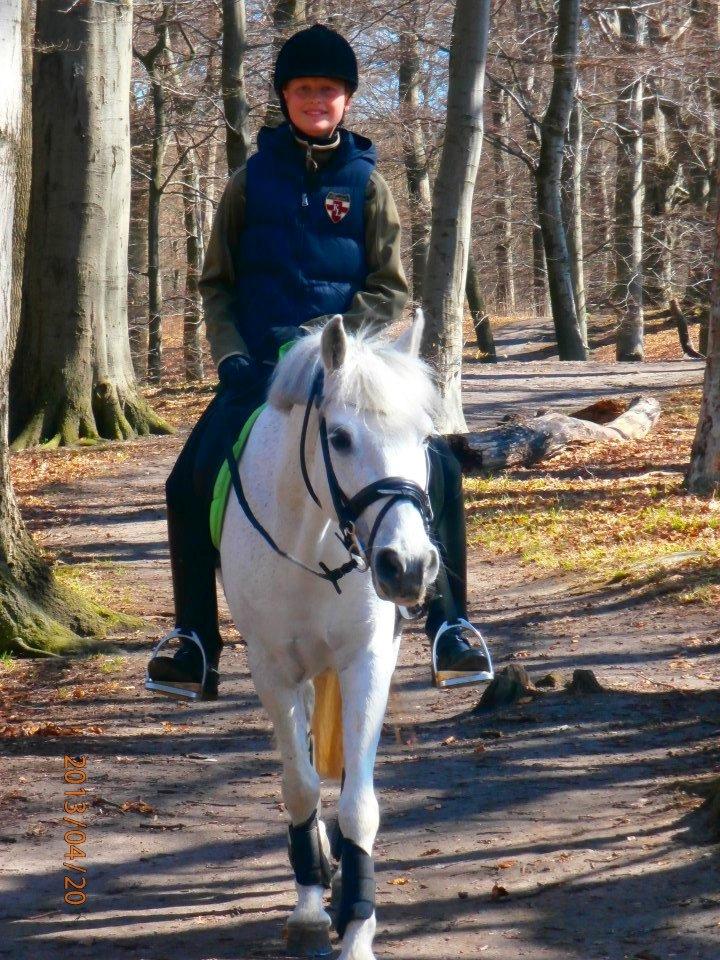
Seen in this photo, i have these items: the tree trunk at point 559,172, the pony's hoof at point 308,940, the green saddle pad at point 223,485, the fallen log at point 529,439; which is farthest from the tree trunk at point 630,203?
the pony's hoof at point 308,940

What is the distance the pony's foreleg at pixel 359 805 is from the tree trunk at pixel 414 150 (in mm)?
19045

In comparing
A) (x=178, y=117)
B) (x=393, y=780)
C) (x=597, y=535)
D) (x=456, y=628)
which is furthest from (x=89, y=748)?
(x=178, y=117)

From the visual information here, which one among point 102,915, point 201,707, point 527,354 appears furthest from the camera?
point 527,354

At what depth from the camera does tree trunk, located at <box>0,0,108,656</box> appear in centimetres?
751

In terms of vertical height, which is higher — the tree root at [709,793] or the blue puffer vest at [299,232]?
the blue puffer vest at [299,232]

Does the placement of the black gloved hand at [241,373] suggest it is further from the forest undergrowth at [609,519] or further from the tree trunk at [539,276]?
the tree trunk at [539,276]

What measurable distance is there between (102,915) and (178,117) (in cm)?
2307

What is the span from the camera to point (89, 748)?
6.71 metres

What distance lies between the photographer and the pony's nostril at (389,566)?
3.41 m

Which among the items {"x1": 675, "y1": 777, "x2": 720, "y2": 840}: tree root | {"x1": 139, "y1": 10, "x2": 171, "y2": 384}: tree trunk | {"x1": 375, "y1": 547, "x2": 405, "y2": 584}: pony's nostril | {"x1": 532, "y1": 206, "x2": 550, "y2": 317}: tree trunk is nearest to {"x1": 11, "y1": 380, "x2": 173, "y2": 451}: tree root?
{"x1": 139, "y1": 10, "x2": 171, "y2": 384}: tree trunk

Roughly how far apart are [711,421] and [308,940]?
8.17m

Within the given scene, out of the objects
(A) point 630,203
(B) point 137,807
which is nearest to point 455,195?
(B) point 137,807

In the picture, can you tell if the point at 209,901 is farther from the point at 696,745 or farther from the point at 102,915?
the point at 696,745

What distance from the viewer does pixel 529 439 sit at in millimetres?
14609
